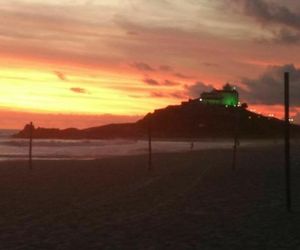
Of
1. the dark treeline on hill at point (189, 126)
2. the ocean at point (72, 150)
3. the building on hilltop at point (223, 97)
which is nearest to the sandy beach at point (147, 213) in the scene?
the ocean at point (72, 150)

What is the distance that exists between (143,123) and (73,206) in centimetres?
13827

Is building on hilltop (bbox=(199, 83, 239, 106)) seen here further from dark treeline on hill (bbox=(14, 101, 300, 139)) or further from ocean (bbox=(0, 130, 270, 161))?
ocean (bbox=(0, 130, 270, 161))

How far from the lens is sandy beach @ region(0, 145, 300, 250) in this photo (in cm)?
1137

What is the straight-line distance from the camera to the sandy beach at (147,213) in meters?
11.4

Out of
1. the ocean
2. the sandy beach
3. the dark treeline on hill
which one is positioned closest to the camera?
the sandy beach

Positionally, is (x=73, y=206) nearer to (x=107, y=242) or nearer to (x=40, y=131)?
(x=107, y=242)

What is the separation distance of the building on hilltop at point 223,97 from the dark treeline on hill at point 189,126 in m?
1.15

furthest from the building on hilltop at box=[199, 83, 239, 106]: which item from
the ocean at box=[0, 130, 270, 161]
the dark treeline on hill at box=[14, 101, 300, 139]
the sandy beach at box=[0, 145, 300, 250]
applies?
the sandy beach at box=[0, 145, 300, 250]

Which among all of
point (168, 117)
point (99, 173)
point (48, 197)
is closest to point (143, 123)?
point (168, 117)

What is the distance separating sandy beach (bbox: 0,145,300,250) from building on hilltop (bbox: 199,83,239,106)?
413ft

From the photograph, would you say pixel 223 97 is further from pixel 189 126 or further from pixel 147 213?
pixel 147 213

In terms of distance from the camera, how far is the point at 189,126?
152 m

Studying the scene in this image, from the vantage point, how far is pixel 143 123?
155m

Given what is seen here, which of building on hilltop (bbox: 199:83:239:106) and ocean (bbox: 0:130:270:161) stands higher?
building on hilltop (bbox: 199:83:239:106)
